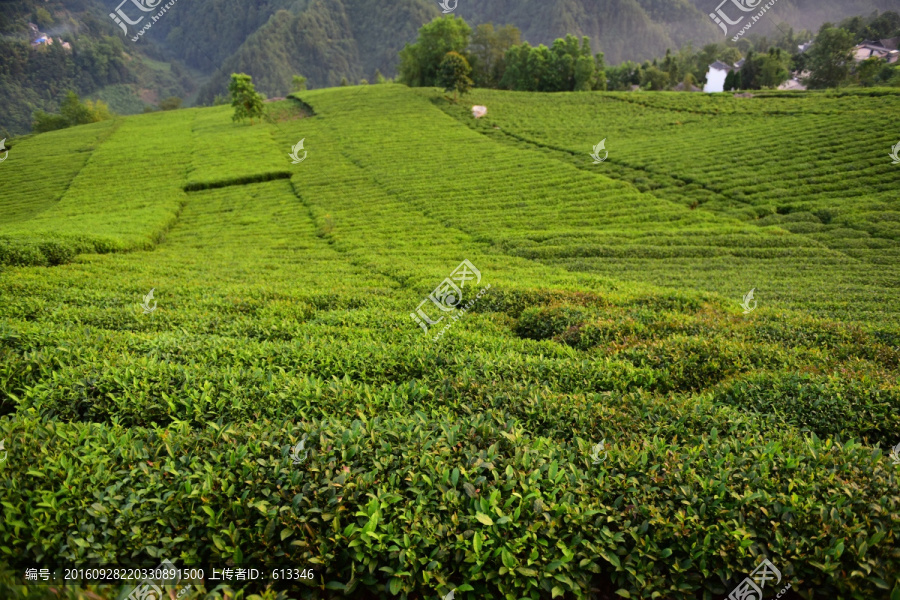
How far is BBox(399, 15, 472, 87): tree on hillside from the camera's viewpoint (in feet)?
226

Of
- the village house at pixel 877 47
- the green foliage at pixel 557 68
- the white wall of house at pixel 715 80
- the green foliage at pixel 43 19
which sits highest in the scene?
the green foliage at pixel 43 19

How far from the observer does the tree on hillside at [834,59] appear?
70938 mm

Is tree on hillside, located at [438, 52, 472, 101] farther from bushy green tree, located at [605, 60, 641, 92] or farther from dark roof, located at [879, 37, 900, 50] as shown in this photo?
dark roof, located at [879, 37, 900, 50]

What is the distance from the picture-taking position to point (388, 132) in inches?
2019

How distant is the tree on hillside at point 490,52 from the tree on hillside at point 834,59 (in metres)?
52.8

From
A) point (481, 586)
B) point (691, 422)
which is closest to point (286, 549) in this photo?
point (481, 586)

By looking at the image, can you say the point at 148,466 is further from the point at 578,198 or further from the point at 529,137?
the point at 529,137

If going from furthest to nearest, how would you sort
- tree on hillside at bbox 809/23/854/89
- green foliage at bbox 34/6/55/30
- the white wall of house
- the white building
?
green foliage at bbox 34/6/55/30
the white building
the white wall of house
tree on hillside at bbox 809/23/854/89

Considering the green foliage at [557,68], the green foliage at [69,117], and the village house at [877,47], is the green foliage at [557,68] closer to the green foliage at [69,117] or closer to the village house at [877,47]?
the village house at [877,47]

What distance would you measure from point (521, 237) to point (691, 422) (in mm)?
20274

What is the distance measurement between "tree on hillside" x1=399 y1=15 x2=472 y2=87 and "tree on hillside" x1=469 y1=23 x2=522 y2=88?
40.8 ft

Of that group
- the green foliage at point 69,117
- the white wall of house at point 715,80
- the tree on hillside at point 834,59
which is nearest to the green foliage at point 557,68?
the white wall of house at point 715,80

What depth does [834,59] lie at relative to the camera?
7181 cm

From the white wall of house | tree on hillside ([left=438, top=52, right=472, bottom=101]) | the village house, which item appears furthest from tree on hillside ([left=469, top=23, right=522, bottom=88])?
the village house
